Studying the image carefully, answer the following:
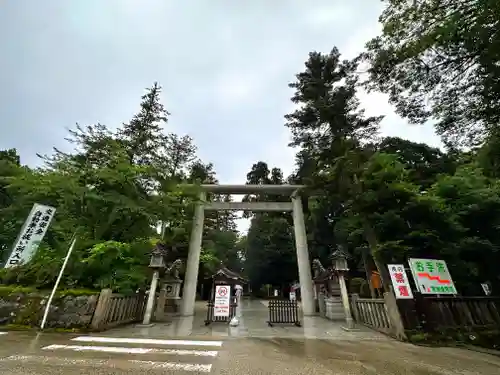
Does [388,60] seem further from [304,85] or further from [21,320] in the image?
[21,320]

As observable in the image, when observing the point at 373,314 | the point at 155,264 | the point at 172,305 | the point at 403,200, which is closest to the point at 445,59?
the point at 403,200

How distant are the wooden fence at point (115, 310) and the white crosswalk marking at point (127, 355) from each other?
1102mm

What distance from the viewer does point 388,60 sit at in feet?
20.3

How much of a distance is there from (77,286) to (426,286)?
9.67m

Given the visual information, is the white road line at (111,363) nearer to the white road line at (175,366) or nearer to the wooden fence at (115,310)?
the white road line at (175,366)

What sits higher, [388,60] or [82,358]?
[388,60]

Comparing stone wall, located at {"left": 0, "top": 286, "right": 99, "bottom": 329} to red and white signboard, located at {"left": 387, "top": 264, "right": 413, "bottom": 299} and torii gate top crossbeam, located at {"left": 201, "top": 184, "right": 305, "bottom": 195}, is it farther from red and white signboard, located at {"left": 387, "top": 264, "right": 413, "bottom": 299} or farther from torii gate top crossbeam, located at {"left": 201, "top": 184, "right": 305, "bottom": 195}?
red and white signboard, located at {"left": 387, "top": 264, "right": 413, "bottom": 299}

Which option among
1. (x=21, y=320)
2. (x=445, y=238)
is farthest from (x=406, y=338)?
(x=21, y=320)

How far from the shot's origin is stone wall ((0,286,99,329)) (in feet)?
20.4

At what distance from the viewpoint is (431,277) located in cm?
672

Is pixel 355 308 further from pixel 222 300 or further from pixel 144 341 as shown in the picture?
pixel 144 341

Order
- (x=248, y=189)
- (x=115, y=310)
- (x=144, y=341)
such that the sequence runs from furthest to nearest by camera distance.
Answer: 1. (x=248, y=189)
2. (x=115, y=310)
3. (x=144, y=341)

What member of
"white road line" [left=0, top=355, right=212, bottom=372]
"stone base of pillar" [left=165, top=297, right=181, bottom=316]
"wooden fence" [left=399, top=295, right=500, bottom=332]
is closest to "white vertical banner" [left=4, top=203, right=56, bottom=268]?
"white road line" [left=0, top=355, right=212, bottom=372]

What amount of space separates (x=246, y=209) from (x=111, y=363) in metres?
10.2
